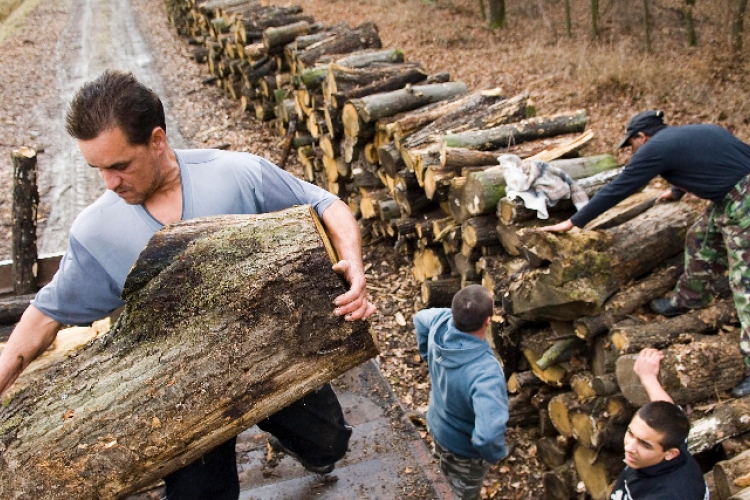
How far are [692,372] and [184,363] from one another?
299cm

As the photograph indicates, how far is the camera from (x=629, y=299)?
168 inches

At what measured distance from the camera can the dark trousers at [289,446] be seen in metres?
2.73

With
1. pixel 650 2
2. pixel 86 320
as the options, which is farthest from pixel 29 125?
pixel 650 2

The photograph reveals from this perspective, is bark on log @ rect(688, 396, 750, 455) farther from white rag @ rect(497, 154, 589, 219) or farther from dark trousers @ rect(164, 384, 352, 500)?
dark trousers @ rect(164, 384, 352, 500)

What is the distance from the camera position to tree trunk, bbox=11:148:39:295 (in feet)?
15.6

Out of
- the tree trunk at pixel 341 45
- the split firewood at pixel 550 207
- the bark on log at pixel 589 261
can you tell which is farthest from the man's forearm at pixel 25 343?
the tree trunk at pixel 341 45

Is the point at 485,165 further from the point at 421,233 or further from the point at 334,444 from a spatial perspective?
the point at 334,444

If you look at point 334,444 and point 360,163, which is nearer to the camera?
point 334,444

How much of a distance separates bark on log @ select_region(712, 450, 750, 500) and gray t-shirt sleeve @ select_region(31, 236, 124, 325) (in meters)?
3.12

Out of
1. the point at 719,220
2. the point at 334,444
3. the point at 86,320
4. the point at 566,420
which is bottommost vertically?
the point at 566,420

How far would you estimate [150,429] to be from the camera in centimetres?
229

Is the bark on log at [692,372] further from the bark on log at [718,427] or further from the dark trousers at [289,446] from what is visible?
the dark trousers at [289,446]

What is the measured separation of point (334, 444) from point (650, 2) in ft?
51.5

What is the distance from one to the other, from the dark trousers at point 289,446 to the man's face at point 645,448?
1416mm
